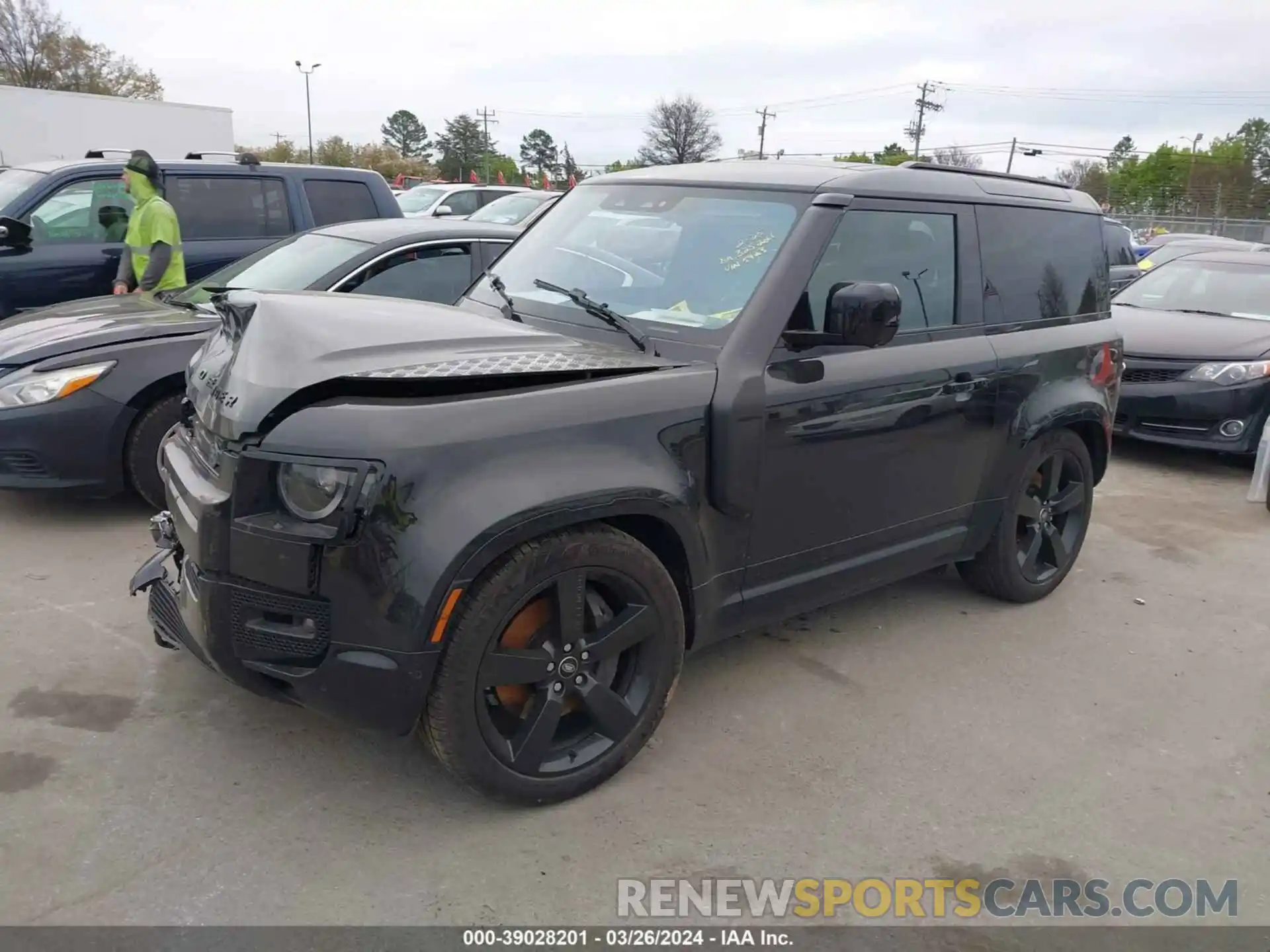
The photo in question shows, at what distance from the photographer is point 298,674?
8.41 feet

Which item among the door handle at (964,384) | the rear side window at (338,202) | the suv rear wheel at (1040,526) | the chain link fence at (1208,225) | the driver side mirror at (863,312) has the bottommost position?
the suv rear wheel at (1040,526)

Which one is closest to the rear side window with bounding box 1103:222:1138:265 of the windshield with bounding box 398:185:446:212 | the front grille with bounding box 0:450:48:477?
the windshield with bounding box 398:185:446:212

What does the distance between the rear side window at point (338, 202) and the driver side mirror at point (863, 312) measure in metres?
5.71

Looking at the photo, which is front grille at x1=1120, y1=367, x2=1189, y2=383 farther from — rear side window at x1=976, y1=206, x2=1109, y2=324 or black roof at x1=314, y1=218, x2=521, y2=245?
black roof at x1=314, y1=218, x2=521, y2=245

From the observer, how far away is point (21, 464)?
4656mm

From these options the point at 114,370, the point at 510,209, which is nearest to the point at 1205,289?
the point at 114,370

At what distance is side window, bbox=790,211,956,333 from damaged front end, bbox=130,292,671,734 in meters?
0.98

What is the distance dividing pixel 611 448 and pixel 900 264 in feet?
5.29

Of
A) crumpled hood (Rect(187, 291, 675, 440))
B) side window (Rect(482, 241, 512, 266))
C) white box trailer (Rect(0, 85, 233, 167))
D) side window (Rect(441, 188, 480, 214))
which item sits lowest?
crumpled hood (Rect(187, 291, 675, 440))

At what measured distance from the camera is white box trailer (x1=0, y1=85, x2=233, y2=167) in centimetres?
2316

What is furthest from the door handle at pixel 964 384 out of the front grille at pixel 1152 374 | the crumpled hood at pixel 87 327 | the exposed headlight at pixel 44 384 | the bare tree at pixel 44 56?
the bare tree at pixel 44 56

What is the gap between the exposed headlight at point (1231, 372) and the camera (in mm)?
7035

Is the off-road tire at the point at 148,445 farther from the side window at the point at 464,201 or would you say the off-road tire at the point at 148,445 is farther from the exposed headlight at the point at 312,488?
the side window at the point at 464,201

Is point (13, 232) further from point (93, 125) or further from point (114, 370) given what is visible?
point (93, 125)
